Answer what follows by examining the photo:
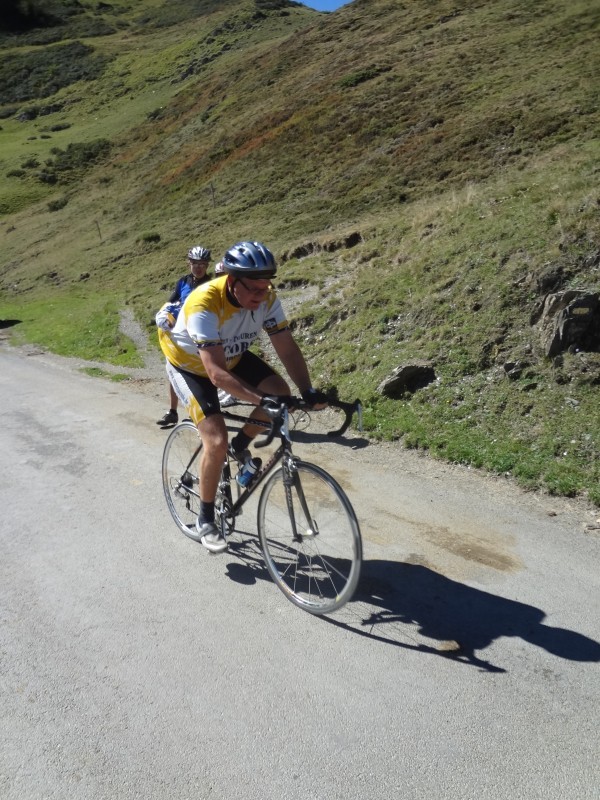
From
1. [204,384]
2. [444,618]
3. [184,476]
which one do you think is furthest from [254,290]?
[444,618]

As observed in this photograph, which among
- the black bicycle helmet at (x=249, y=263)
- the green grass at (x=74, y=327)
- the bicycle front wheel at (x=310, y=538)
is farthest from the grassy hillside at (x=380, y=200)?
the black bicycle helmet at (x=249, y=263)

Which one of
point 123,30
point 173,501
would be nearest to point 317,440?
point 173,501

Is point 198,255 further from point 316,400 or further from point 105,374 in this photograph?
point 105,374

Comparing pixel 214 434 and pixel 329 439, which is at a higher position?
pixel 214 434

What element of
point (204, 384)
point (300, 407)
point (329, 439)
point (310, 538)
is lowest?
point (329, 439)

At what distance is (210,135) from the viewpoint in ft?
135

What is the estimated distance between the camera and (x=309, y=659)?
3.34m

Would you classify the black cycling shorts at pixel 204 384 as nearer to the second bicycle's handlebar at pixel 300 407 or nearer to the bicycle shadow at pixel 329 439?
the second bicycle's handlebar at pixel 300 407

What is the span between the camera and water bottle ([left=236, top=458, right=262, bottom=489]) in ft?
13.5

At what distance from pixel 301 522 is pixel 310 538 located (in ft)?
0.41

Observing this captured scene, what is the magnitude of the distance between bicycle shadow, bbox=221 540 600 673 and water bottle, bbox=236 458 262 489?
0.70 meters

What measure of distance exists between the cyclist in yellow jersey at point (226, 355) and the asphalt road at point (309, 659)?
2.49ft

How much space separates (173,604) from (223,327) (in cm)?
194

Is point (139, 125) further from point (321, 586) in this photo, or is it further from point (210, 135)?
point (321, 586)
